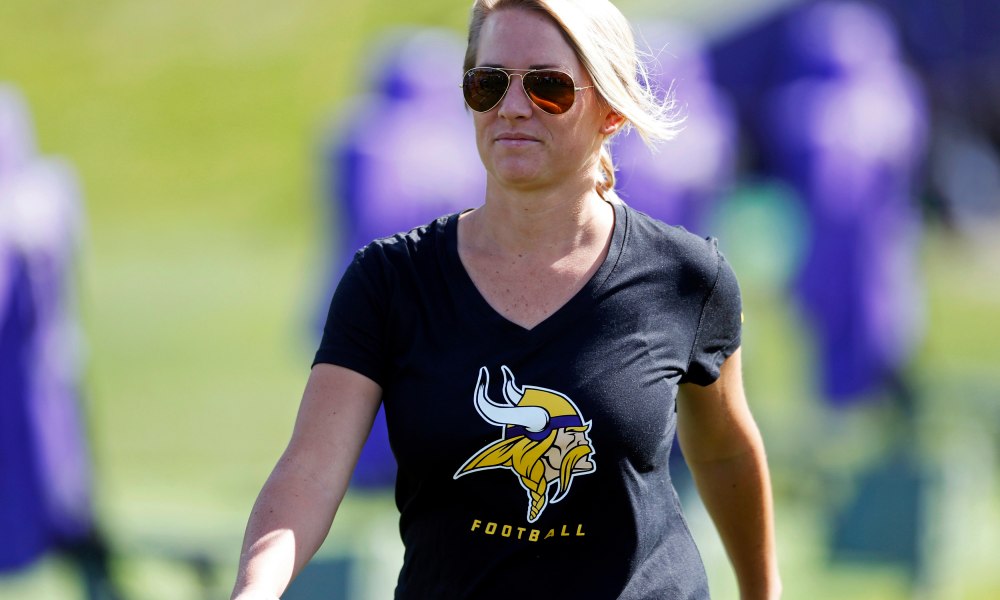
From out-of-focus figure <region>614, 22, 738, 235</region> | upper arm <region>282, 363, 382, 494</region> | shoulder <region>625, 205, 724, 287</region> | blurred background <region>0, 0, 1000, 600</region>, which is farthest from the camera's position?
out-of-focus figure <region>614, 22, 738, 235</region>

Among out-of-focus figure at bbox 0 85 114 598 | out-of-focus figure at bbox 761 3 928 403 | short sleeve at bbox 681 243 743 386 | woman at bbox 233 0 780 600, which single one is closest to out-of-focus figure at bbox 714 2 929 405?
out-of-focus figure at bbox 761 3 928 403

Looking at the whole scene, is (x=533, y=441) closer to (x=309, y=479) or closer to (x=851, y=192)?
(x=309, y=479)

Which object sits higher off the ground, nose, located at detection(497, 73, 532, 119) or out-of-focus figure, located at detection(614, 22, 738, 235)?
nose, located at detection(497, 73, 532, 119)

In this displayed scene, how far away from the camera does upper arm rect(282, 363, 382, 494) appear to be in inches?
94.6

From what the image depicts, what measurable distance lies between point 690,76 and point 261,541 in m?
7.27

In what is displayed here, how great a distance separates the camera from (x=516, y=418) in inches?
95.1

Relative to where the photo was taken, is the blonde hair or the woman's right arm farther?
the blonde hair

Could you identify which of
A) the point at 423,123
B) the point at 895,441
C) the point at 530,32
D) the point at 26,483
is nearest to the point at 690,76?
the point at 423,123

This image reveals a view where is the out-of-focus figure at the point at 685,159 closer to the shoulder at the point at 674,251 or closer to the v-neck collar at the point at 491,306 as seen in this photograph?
the shoulder at the point at 674,251

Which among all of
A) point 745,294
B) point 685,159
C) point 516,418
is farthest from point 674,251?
point 745,294

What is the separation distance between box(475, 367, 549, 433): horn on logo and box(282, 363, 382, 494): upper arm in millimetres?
181

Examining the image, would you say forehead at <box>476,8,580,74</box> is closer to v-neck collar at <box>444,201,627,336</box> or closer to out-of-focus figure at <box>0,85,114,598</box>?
v-neck collar at <box>444,201,627,336</box>

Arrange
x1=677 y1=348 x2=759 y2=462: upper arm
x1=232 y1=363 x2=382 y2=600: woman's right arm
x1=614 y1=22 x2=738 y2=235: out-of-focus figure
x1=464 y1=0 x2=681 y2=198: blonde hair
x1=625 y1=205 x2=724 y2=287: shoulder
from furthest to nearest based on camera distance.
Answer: x1=614 y1=22 x2=738 y2=235: out-of-focus figure
x1=677 y1=348 x2=759 y2=462: upper arm
x1=625 y1=205 x2=724 y2=287: shoulder
x1=464 y1=0 x2=681 y2=198: blonde hair
x1=232 y1=363 x2=382 y2=600: woman's right arm

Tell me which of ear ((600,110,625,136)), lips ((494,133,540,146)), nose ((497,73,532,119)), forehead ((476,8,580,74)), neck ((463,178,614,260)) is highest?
forehead ((476,8,580,74))
